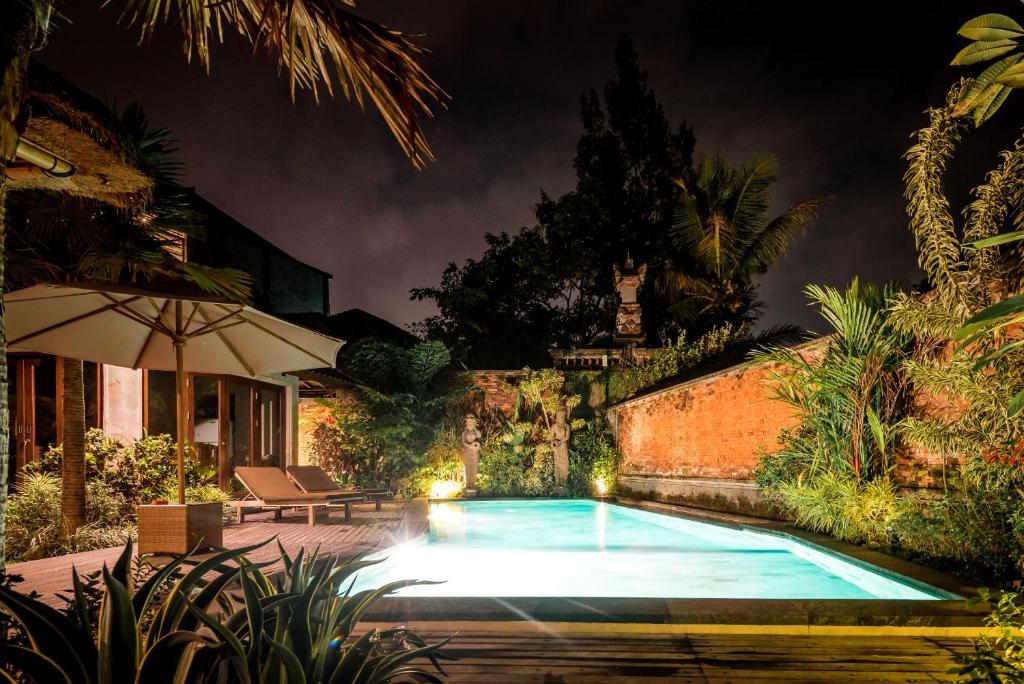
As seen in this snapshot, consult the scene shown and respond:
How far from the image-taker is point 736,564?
6.61 m

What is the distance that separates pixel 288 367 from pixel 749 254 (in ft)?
48.0

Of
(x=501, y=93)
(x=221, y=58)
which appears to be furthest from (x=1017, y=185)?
(x=501, y=93)

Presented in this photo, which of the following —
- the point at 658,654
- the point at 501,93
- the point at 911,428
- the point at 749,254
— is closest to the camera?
the point at 658,654

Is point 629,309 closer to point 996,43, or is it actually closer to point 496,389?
point 496,389

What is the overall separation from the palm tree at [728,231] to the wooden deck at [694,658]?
14.9 meters

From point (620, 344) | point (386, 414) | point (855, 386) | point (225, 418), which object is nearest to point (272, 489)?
point (225, 418)

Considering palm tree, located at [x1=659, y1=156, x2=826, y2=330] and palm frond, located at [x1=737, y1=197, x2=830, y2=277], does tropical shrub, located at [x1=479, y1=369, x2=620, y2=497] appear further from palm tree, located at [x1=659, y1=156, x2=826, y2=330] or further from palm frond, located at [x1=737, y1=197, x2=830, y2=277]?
palm frond, located at [x1=737, y1=197, x2=830, y2=277]

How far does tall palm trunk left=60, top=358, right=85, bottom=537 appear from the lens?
6.38 m

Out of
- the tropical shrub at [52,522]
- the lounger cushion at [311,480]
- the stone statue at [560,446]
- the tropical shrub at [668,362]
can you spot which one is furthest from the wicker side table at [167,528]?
the tropical shrub at [668,362]

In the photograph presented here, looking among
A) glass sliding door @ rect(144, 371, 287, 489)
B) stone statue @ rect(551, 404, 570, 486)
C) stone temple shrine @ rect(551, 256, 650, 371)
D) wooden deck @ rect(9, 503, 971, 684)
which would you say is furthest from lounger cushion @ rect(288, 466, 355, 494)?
stone temple shrine @ rect(551, 256, 650, 371)

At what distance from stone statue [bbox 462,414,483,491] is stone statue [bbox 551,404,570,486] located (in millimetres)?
1675

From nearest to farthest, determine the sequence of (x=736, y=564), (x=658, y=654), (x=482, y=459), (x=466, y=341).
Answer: (x=658, y=654)
(x=736, y=564)
(x=482, y=459)
(x=466, y=341)

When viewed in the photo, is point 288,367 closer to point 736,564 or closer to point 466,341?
point 736,564

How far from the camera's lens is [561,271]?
20906 millimetres
